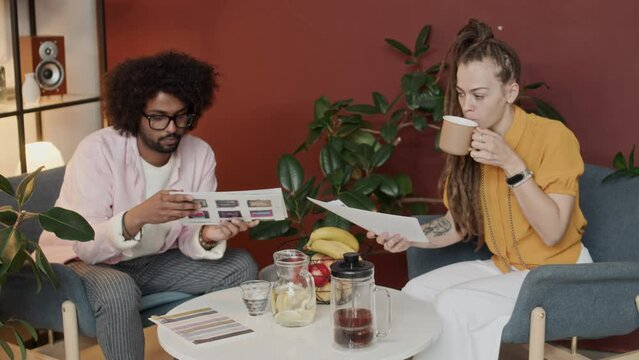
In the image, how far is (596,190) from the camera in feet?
9.49

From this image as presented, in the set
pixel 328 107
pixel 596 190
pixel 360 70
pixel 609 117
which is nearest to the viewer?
pixel 596 190

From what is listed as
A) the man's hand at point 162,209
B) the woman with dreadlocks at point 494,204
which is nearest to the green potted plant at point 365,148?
the woman with dreadlocks at point 494,204

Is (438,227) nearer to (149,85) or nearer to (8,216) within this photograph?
(149,85)

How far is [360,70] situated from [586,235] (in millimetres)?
1276

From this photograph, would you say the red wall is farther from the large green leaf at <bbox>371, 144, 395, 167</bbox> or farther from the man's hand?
the man's hand

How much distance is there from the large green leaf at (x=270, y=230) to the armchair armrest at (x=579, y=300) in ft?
3.60

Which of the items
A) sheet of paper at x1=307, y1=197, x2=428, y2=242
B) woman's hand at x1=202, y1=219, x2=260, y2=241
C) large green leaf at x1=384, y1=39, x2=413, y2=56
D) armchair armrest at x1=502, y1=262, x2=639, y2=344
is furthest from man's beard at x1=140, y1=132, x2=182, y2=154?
armchair armrest at x1=502, y1=262, x2=639, y2=344

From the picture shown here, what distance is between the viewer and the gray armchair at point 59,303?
2.58 metres

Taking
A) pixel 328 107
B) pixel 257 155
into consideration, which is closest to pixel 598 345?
pixel 328 107

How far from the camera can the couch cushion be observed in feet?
9.02

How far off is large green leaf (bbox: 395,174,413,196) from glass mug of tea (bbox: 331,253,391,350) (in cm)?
119

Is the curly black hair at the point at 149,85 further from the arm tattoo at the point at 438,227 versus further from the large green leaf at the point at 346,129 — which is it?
the arm tattoo at the point at 438,227

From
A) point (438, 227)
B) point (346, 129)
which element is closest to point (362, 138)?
point (346, 129)

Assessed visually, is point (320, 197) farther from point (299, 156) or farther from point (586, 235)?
point (586, 235)
